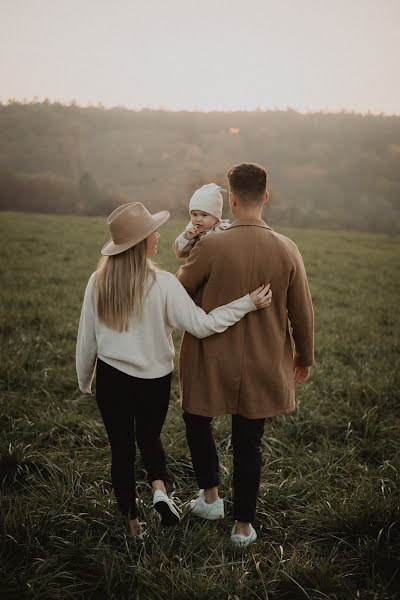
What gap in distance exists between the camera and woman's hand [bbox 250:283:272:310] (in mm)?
2520

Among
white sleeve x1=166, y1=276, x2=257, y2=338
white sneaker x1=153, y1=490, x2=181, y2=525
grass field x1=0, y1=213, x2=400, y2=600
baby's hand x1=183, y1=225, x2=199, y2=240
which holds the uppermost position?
baby's hand x1=183, y1=225, x2=199, y2=240

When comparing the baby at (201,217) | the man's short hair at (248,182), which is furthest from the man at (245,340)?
the baby at (201,217)

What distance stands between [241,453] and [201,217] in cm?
153

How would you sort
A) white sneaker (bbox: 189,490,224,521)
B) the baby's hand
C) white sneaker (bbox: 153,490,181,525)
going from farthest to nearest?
white sneaker (bbox: 189,490,224,521) → the baby's hand → white sneaker (bbox: 153,490,181,525)

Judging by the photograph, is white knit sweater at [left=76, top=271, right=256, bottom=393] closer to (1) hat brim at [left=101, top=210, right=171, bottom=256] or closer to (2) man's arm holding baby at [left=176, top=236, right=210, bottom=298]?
(2) man's arm holding baby at [left=176, top=236, right=210, bottom=298]

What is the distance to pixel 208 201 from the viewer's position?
2.87 metres

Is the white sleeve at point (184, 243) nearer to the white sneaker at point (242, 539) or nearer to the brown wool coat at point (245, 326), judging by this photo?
the brown wool coat at point (245, 326)

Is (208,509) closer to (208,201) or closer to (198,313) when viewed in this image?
(198,313)

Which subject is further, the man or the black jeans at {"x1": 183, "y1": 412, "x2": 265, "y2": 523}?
the black jeans at {"x1": 183, "y1": 412, "x2": 265, "y2": 523}

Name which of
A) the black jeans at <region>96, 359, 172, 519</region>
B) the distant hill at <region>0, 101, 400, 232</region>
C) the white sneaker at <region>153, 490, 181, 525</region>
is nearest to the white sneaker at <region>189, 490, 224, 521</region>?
the white sneaker at <region>153, 490, 181, 525</region>

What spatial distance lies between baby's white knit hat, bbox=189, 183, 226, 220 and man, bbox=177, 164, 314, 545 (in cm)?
29

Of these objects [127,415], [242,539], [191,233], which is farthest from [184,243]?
[242,539]

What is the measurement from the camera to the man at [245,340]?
8.33ft

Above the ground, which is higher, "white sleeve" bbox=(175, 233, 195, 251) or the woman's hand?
"white sleeve" bbox=(175, 233, 195, 251)
